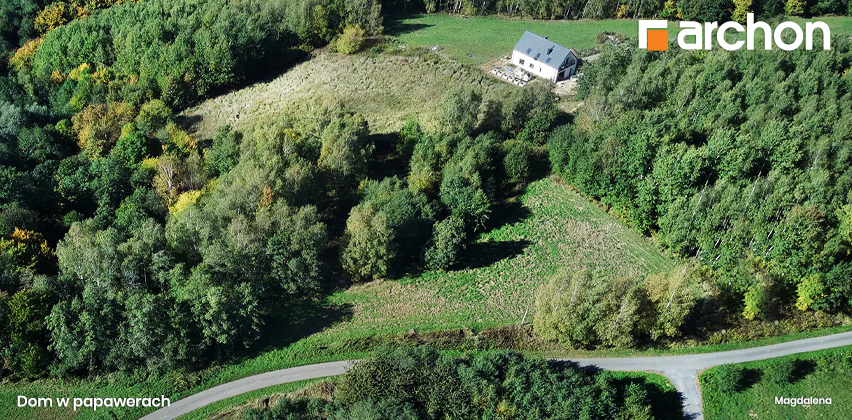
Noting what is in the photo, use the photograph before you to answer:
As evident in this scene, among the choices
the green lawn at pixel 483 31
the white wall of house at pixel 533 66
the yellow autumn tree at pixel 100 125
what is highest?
the green lawn at pixel 483 31

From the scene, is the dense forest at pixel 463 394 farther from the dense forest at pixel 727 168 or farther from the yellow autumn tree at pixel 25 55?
the yellow autumn tree at pixel 25 55

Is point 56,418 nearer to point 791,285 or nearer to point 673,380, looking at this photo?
point 673,380

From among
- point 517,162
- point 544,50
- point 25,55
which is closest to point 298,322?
point 517,162

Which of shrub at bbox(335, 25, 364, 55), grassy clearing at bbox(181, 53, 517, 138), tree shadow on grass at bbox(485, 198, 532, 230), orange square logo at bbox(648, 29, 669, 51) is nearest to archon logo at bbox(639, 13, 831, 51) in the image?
orange square logo at bbox(648, 29, 669, 51)

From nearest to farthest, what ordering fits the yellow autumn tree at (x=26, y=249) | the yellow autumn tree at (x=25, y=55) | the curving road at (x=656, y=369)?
the curving road at (x=656, y=369) < the yellow autumn tree at (x=26, y=249) < the yellow autumn tree at (x=25, y=55)

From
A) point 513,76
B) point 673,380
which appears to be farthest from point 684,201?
point 513,76

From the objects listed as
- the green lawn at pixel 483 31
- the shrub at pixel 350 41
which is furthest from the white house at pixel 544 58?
the shrub at pixel 350 41

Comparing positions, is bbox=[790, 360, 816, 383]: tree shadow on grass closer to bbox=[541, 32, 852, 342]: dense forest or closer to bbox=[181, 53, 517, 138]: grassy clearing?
bbox=[541, 32, 852, 342]: dense forest
